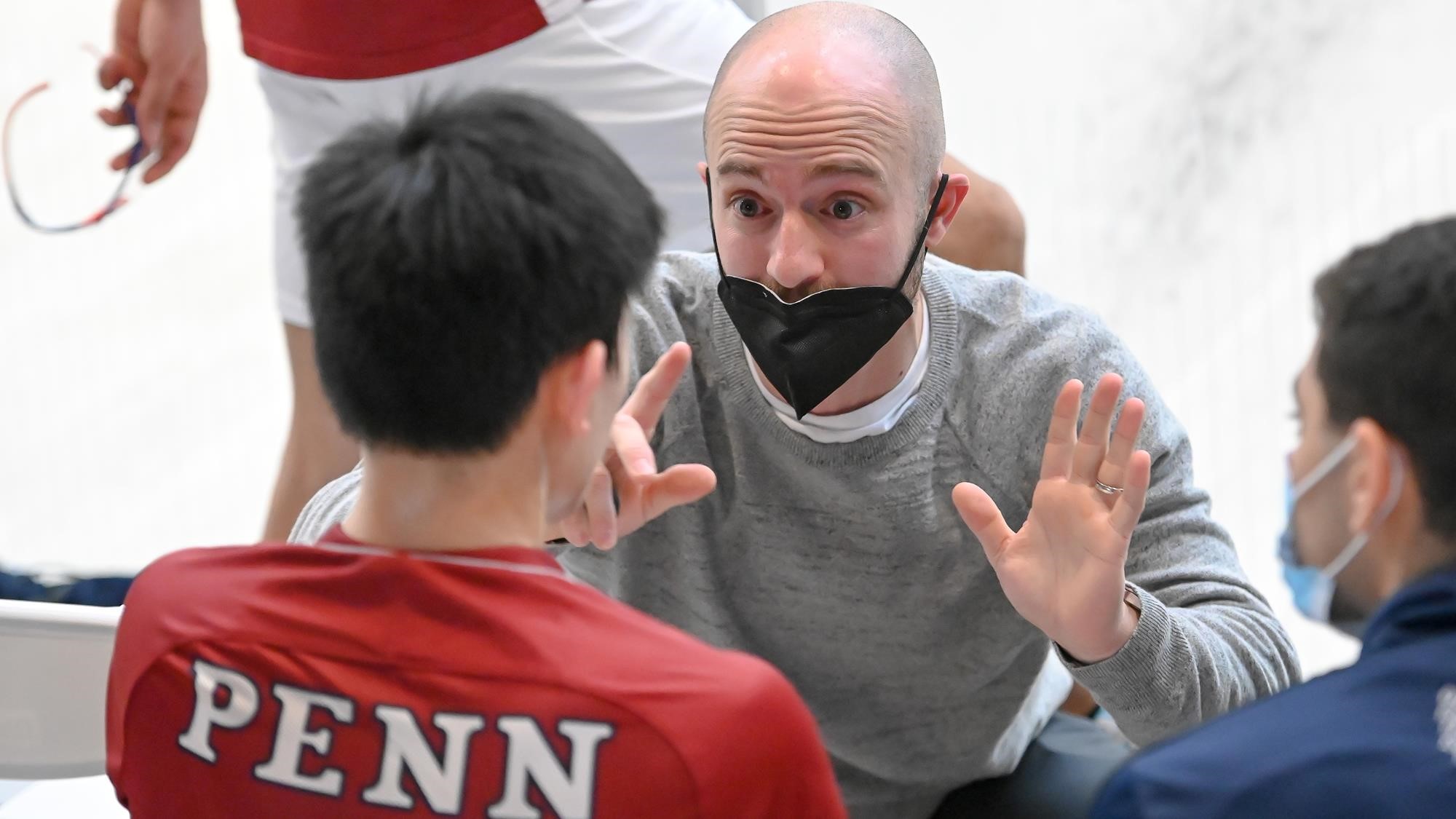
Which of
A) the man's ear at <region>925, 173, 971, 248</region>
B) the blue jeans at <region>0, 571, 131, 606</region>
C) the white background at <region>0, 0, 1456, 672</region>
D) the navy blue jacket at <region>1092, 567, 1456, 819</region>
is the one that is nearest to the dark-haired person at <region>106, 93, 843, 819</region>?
the navy blue jacket at <region>1092, 567, 1456, 819</region>

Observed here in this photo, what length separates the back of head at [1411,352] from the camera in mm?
900

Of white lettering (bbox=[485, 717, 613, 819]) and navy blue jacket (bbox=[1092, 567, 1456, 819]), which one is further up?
navy blue jacket (bbox=[1092, 567, 1456, 819])

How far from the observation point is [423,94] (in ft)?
3.33

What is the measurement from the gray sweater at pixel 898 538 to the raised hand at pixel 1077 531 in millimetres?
180

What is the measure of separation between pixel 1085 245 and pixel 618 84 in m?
1.76

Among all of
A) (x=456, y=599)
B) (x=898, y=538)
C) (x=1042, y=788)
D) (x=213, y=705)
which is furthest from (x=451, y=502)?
(x=1042, y=788)

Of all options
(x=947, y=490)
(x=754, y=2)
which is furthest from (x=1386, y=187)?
(x=947, y=490)

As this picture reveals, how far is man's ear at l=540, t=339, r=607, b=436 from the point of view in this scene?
98cm

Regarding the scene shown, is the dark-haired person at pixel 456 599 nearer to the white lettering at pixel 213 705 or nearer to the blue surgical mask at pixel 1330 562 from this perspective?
the white lettering at pixel 213 705

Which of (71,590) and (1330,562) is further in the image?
(71,590)

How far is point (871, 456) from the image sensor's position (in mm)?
1474

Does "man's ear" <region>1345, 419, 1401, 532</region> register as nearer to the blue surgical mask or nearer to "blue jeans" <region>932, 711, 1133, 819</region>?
the blue surgical mask

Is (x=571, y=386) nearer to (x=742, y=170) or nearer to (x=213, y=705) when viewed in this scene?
(x=213, y=705)

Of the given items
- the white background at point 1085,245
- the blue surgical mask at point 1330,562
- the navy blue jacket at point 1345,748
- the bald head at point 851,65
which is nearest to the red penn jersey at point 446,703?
the navy blue jacket at point 1345,748
